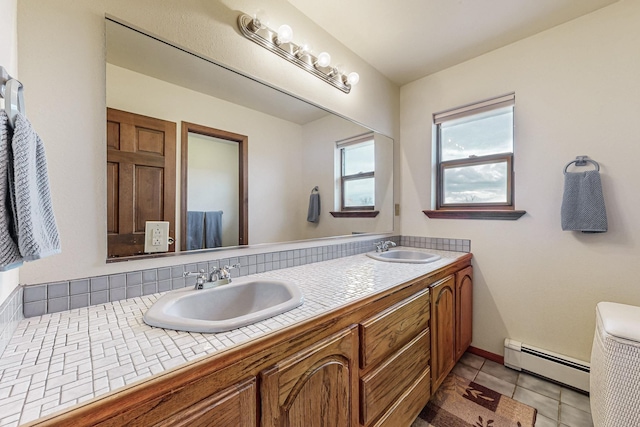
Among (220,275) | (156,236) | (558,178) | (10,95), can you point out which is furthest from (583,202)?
(10,95)

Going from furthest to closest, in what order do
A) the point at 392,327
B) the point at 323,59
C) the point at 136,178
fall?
1. the point at 323,59
2. the point at 392,327
3. the point at 136,178

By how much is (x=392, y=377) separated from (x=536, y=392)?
1.21m

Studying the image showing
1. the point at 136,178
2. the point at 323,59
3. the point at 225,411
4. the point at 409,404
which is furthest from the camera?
the point at 323,59

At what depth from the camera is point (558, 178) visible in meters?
1.67

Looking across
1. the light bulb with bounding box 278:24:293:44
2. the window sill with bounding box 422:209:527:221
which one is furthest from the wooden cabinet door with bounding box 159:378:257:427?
the window sill with bounding box 422:209:527:221

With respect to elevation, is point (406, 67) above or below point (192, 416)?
above

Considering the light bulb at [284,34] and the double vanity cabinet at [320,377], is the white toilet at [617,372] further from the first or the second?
the light bulb at [284,34]

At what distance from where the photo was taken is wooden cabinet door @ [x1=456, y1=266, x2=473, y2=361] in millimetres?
1762

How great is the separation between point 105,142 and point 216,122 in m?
0.46

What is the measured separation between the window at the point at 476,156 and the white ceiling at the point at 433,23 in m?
0.43

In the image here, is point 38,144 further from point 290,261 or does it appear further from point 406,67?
point 406,67

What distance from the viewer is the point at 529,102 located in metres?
1.78

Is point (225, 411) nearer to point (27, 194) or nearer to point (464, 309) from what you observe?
point (27, 194)

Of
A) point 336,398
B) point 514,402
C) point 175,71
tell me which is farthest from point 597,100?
point 175,71
